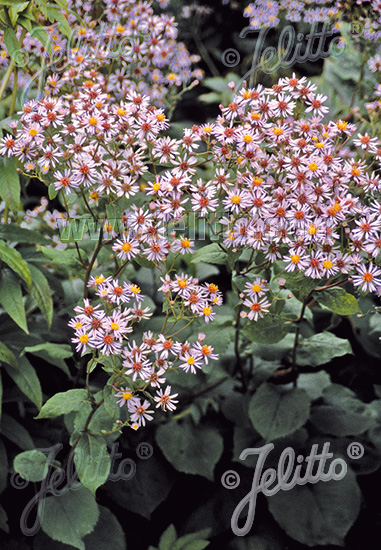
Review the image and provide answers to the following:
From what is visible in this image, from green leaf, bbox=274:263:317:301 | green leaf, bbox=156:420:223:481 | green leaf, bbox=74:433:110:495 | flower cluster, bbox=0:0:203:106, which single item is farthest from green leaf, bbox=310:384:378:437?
flower cluster, bbox=0:0:203:106

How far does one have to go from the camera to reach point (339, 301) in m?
1.12

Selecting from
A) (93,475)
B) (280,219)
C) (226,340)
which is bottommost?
(93,475)

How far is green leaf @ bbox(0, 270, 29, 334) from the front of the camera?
1284 millimetres

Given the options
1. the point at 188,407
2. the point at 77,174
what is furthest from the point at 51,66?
the point at 188,407

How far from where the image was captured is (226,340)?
1317mm

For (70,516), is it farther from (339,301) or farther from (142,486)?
(339,301)

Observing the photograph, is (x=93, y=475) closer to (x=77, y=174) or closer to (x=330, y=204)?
(x=77, y=174)

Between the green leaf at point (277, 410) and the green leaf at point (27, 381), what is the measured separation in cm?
52

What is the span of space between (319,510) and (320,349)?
0.41m

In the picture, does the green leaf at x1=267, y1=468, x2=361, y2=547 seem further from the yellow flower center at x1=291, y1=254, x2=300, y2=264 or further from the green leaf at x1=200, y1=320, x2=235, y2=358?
the yellow flower center at x1=291, y1=254, x2=300, y2=264

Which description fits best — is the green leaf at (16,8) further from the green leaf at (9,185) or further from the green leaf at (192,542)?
the green leaf at (192,542)

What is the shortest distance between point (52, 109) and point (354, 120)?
3.83 ft

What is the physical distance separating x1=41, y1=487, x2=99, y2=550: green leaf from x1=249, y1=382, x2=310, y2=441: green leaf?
43 centimetres

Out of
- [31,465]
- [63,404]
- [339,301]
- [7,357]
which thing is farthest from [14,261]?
[339,301]
